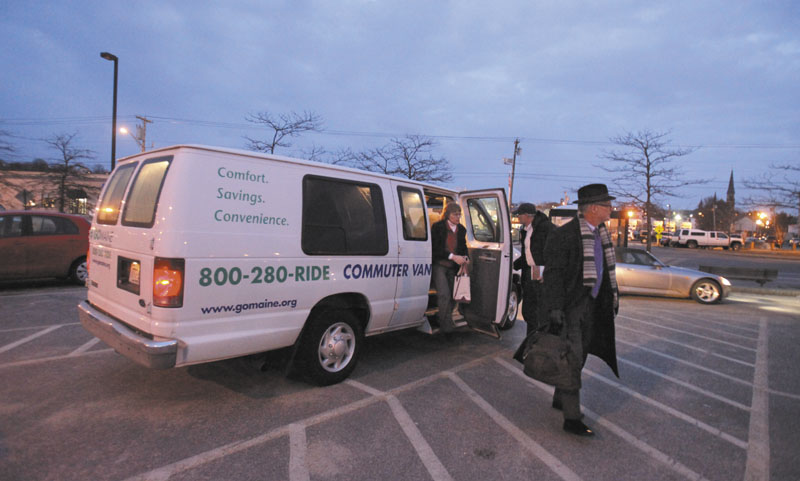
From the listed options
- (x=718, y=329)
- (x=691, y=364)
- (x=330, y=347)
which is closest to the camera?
(x=330, y=347)

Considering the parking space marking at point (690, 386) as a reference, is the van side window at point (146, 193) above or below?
above

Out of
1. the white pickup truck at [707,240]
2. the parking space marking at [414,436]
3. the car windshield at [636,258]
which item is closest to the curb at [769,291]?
the car windshield at [636,258]

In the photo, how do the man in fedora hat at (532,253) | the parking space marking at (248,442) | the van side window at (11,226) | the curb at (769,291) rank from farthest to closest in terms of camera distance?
the curb at (769,291) < the van side window at (11,226) < the man in fedora hat at (532,253) < the parking space marking at (248,442)

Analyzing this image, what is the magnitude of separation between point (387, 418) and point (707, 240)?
5179 cm

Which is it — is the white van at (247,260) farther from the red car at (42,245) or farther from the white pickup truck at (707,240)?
the white pickup truck at (707,240)

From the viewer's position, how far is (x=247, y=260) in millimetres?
3301

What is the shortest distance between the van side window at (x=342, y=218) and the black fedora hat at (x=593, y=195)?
6.31 ft

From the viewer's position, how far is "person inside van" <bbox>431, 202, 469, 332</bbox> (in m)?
5.17

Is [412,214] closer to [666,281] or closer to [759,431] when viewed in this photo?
[759,431]

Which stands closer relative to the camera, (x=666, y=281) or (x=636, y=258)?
(x=666, y=281)

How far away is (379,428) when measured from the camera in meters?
3.21

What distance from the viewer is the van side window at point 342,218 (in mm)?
3756

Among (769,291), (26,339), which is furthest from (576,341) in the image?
(769,291)

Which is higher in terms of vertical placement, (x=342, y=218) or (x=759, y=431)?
(x=342, y=218)
